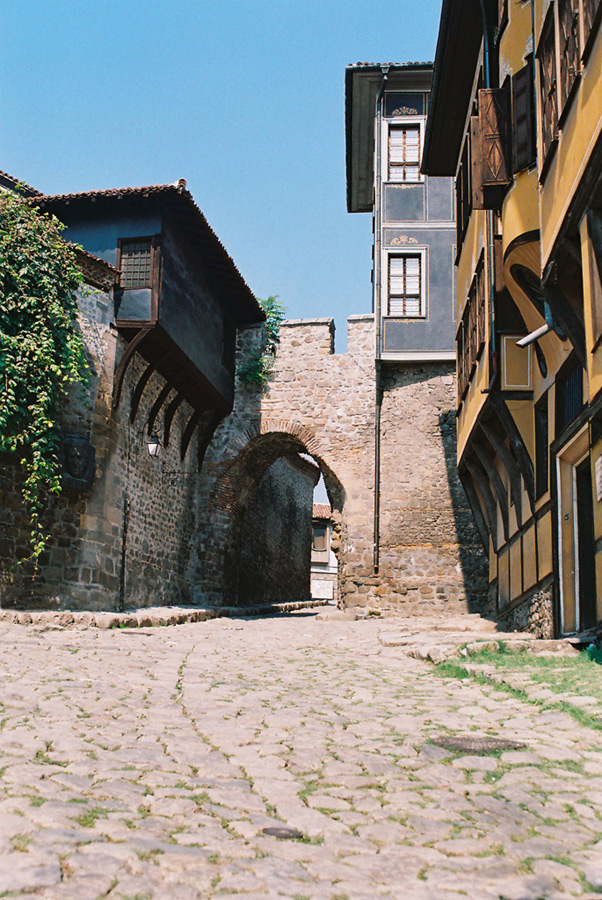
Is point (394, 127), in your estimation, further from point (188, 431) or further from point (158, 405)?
point (158, 405)

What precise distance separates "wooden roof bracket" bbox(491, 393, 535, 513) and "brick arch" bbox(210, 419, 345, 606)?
7.91 metres

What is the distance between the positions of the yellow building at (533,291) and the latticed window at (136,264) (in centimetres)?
516

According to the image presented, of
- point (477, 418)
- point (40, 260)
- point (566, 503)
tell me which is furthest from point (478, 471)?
point (40, 260)

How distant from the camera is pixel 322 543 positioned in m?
41.0

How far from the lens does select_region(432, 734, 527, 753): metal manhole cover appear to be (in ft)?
13.3

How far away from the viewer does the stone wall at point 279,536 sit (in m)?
20.9

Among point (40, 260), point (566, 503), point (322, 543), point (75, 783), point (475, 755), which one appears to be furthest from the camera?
point (322, 543)

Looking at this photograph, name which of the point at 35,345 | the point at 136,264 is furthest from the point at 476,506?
the point at 35,345

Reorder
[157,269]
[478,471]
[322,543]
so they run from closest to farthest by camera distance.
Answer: [478,471] → [157,269] → [322,543]

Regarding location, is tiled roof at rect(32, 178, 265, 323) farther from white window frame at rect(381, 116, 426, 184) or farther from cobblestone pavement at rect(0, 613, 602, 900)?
cobblestone pavement at rect(0, 613, 602, 900)

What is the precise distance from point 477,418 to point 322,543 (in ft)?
100

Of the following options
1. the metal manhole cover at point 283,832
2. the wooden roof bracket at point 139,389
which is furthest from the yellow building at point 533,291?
the wooden roof bracket at point 139,389

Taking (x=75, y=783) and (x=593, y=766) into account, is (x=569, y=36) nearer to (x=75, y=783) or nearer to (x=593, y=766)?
(x=593, y=766)

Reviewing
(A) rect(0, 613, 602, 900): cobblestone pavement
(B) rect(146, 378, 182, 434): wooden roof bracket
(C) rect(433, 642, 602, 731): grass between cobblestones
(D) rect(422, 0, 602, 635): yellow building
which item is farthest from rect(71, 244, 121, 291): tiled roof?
(C) rect(433, 642, 602, 731): grass between cobblestones
